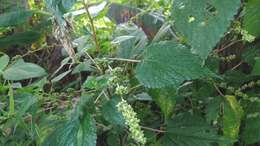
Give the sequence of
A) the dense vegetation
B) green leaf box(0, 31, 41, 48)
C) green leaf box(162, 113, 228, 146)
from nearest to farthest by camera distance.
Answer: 1. the dense vegetation
2. green leaf box(162, 113, 228, 146)
3. green leaf box(0, 31, 41, 48)

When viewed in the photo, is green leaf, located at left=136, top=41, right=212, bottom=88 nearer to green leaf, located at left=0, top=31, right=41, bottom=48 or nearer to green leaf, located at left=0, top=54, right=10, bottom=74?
green leaf, located at left=0, top=54, right=10, bottom=74

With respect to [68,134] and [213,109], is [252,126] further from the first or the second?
[68,134]

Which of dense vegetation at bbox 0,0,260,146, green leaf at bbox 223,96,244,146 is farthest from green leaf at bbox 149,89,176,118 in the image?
green leaf at bbox 223,96,244,146

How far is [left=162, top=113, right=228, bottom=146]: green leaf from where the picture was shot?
2.41ft

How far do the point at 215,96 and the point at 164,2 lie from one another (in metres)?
0.26

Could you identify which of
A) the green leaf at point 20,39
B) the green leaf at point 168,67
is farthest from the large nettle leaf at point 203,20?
the green leaf at point 20,39

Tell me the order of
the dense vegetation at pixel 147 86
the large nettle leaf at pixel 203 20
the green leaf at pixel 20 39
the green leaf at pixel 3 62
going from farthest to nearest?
the green leaf at pixel 20 39 < the green leaf at pixel 3 62 < the dense vegetation at pixel 147 86 < the large nettle leaf at pixel 203 20

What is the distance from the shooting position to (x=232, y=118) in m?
0.79

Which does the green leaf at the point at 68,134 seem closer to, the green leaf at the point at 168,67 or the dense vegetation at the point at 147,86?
the dense vegetation at the point at 147,86

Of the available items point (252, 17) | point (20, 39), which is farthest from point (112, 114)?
point (20, 39)

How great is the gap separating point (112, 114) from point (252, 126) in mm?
290

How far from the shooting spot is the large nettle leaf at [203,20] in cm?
50

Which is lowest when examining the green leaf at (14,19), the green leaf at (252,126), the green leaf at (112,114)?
the green leaf at (252,126)

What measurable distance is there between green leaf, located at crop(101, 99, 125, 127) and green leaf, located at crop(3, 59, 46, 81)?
225 millimetres
